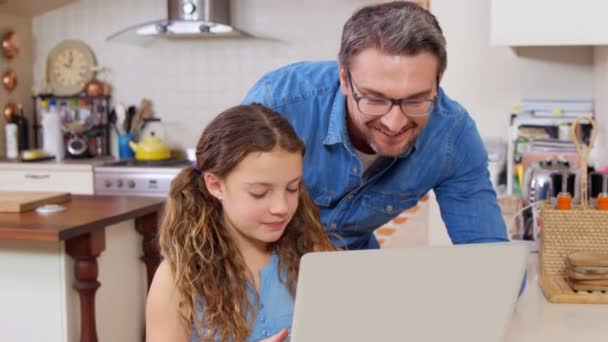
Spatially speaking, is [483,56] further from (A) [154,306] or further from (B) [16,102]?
(B) [16,102]

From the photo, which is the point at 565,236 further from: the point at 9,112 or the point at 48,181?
the point at 9,112

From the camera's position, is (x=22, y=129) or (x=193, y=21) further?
(x=22, y=129)

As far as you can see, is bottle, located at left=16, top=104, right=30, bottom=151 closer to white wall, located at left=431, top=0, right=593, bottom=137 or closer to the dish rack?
white wall, located at left=431, top=0, right=593, bottom=137

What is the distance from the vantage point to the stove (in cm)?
425

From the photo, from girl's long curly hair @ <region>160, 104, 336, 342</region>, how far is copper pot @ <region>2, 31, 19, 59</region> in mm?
3693

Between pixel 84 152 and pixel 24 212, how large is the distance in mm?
1827

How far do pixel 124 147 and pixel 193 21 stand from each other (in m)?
Answer: 0.87

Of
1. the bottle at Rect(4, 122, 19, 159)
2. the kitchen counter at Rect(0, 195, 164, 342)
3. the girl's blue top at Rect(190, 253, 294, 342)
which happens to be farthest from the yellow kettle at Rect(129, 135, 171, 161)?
the girl's blue top at Rect(190, 253, 294, 342)

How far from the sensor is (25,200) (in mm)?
2938

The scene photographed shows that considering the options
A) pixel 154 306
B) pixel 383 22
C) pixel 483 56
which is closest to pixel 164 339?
pixel 154 306

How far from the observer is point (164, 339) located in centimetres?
131

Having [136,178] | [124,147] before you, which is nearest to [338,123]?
[136,178]

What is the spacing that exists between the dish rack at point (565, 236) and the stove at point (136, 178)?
2.72 m

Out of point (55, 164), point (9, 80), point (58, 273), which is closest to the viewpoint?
point (58, 273)
